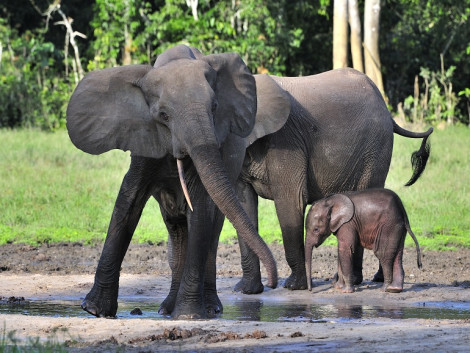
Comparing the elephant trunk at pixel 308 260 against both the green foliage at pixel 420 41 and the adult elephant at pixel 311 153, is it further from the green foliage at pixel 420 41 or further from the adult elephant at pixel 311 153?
the green foliage at pixel 420 41

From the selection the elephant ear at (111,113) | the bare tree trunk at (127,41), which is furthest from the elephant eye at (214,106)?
the bare tree trunk at (127,41)

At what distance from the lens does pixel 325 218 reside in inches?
369

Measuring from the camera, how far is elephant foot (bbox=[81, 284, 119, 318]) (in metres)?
7.70

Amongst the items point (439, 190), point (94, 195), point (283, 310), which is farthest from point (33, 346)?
point (439, 190)

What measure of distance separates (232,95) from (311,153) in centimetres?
225

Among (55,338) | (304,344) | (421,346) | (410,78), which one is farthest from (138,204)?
(410,78)

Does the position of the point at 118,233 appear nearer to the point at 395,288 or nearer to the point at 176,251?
the point at 176,251

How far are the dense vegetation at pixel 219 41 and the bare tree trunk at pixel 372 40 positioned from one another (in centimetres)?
85

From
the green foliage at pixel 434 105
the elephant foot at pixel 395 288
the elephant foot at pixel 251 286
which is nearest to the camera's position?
the elephant foot at pixel 395 288

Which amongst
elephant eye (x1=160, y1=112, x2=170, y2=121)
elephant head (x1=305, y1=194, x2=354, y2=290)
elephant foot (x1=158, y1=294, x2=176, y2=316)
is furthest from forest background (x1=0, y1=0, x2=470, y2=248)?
elephant eye (x1=160, y1=112, x2=170, y2=121)

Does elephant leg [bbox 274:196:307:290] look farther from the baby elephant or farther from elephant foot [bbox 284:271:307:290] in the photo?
the baby elephant

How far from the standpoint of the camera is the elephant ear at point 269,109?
8.98m

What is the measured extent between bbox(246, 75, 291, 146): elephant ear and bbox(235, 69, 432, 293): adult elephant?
1 cm

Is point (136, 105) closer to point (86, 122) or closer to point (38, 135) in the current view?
point (86, 122)
